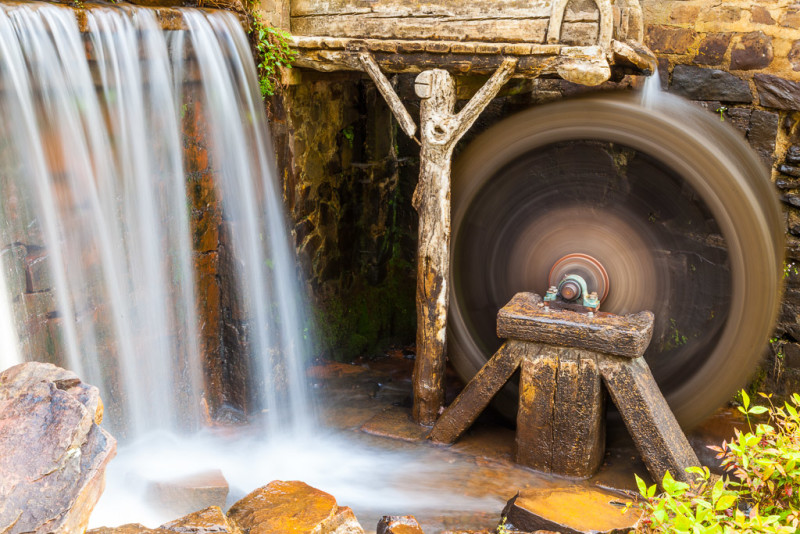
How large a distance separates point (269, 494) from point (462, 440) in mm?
1499

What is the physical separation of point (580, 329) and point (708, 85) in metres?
2.01

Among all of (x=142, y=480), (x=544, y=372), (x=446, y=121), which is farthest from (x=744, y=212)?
(x=142, y=480)

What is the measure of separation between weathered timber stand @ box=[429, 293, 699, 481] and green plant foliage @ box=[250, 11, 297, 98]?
5.61 feet

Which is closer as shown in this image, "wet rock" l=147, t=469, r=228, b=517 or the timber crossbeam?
"wet rock" l=147, t=469, r=228, b=517

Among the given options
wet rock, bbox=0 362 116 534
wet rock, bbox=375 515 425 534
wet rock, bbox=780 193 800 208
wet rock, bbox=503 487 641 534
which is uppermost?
wet rock, bbox=780 193 800 208

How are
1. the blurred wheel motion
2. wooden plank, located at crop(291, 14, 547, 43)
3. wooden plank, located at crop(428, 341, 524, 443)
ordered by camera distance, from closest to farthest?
wooden plank, located at crop(291, 14, 547, 43), wooden plank, located at crop(428, 341, 524, 443), the blurred wheel motion

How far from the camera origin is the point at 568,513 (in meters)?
2.97

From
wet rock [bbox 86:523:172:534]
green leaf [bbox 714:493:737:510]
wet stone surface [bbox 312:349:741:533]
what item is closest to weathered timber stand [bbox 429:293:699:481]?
wet stone surface [bbox 312:349:741:533]

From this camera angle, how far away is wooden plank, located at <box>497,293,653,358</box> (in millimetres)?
3445

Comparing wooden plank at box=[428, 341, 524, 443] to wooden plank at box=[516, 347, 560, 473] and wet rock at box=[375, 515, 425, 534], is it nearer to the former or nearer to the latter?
wooden plank at box=[516, 347, 560, 473]

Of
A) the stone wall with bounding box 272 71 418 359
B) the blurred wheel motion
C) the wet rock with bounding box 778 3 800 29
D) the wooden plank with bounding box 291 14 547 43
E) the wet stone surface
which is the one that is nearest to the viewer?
the wet stone surface

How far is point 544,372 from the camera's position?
141 inches

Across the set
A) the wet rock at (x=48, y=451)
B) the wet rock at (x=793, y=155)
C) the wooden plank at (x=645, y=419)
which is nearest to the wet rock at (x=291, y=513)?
the wet rock at (x=48, y=451)

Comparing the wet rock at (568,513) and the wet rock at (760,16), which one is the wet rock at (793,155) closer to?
the wet rock at (760,16)
